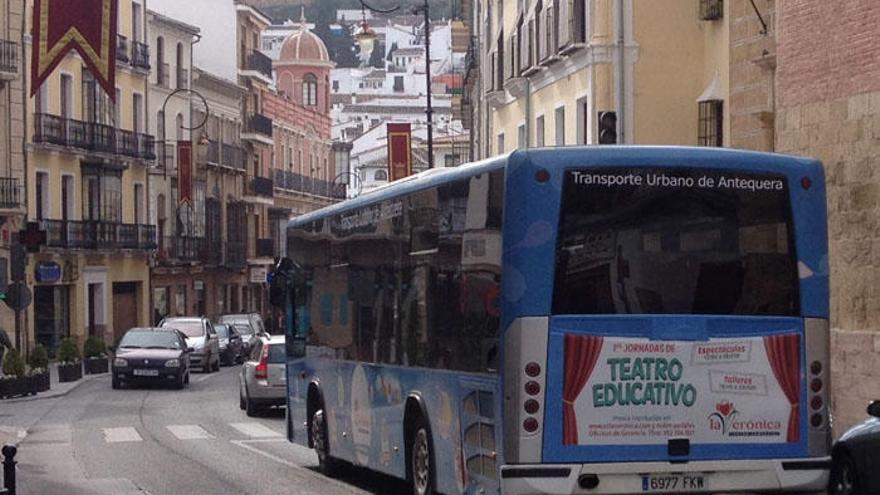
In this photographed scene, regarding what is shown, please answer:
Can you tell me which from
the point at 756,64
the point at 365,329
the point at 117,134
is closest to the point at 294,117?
the point at 117,134

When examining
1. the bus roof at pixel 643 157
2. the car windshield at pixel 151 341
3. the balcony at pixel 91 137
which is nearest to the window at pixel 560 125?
the car windshield at pixel 151 341

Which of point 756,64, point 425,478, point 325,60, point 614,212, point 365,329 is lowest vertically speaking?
point 425,478

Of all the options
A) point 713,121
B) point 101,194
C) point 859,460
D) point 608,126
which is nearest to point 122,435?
point 608,126

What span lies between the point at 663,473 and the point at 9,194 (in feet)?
155

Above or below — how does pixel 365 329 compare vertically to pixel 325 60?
A: below

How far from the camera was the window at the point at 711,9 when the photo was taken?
3194 centimetres

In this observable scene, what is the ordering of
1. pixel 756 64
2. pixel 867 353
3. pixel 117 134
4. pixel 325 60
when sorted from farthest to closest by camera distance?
pixel 325 60, pixel 117 134, pixel 756 64, pixel 867 353

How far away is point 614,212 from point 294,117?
92744 millimetres

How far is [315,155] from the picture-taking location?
111250mm

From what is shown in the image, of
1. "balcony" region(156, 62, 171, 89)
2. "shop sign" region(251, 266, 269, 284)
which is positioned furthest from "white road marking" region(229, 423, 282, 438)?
"shop sign" region(251, 266, 269, 284)

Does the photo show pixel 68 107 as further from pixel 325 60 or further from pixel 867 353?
pixel 325 60

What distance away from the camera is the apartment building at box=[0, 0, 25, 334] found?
5700cm

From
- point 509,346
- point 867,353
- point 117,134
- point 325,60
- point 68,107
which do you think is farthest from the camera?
point 325,60

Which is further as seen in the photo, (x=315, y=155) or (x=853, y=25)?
(x=315, y=155)
